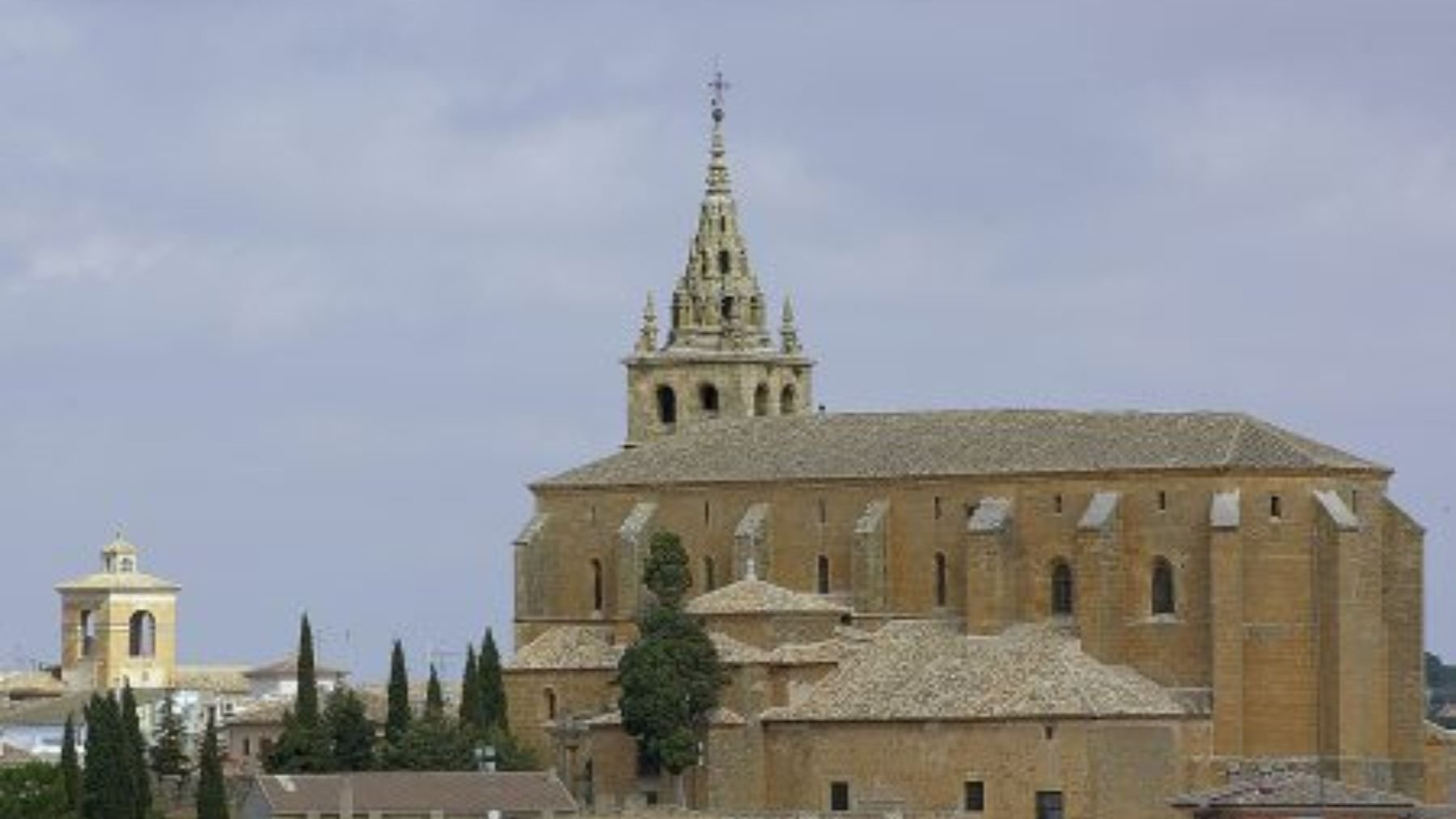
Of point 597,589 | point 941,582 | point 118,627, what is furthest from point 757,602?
point 118,627

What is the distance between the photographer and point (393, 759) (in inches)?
4072

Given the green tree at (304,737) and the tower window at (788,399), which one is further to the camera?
the tower window at (788,399)

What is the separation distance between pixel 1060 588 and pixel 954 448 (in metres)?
4.33

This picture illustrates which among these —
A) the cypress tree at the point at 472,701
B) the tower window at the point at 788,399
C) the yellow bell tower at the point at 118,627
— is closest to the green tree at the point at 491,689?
the cypress tree at the point at 472,701

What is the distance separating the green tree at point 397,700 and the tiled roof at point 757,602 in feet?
19.8

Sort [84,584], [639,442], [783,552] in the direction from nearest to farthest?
[783,552] < [639,442] < [84,584]

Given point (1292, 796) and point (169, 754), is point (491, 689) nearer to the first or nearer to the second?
point (169, 754)

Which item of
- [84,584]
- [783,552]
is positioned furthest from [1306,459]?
[84,584]

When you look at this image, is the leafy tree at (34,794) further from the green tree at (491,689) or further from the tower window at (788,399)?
the tower window at (788,399)

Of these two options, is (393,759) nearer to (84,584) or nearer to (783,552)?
(783,552)

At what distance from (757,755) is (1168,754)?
27.7 ft

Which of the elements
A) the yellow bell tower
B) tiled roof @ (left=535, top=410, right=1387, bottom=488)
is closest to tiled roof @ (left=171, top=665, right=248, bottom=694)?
the yellow bell tower

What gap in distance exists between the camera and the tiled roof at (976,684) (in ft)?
320

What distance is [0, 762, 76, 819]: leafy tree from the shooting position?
3851 inches
